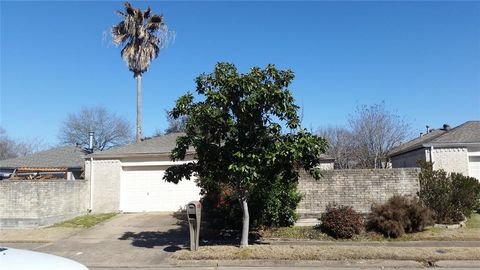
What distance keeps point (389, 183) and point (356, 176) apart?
3.92 ft

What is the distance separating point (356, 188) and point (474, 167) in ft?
24.7

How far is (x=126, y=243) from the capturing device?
14.0 m

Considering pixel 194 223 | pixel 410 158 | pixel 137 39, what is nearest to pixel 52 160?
pixel 137 39

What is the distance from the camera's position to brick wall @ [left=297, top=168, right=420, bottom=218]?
1639cm

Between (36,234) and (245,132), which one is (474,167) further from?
(36,234)

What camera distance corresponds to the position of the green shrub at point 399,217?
14234 millimetres

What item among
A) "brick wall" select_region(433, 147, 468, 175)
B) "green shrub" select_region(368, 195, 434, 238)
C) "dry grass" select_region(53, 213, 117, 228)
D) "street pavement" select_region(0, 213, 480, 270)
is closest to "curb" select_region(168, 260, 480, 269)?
"street pavement" select_region(0, 213, 480, 270)

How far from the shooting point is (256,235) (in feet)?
47.9

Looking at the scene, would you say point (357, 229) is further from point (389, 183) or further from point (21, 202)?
point (21, 202)

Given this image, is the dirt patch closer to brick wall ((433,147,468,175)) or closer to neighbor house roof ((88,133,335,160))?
neighbor house roof ((88,133,335,160))

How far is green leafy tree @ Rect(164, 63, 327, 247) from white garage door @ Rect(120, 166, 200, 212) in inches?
356

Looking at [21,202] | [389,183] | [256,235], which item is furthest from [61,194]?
[389,183]

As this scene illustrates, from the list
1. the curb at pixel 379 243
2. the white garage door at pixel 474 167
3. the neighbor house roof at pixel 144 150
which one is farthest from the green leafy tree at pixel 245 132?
the white garage door at pixel 474 167

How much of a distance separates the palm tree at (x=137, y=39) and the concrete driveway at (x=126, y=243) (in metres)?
14.8
